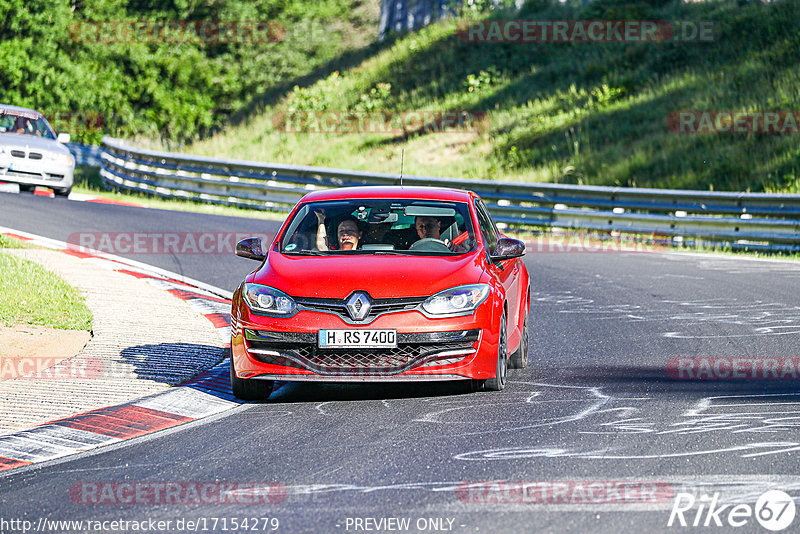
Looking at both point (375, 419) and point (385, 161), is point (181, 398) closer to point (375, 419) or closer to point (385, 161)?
point (375, 419)

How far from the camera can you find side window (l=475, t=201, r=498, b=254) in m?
9.02

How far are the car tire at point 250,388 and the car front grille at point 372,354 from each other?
0.37m

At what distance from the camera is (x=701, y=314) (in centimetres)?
1223

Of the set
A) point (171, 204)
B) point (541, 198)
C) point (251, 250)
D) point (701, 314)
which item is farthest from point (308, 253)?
point (171, 204)

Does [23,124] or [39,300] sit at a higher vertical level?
[23,124]

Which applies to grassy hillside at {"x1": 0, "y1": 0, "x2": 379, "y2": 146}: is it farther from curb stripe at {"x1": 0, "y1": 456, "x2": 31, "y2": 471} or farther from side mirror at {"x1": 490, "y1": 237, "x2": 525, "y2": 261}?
curb stripe at {"x1": 0, "y1": 456, "x2": 31, "y2": 471}

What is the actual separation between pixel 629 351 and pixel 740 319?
2386mm

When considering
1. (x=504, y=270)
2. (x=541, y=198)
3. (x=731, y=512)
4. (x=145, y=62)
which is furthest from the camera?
(x=145, y=62)

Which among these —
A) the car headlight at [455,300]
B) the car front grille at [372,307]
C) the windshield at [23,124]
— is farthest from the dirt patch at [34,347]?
the windshield at [23,124]

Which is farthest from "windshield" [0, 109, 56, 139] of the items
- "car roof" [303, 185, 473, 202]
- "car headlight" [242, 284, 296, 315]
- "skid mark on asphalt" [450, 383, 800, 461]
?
Result: "skid mark on asphalt" [450, 383, 800, 461]

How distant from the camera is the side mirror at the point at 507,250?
8602mm

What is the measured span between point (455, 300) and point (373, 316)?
591 mm

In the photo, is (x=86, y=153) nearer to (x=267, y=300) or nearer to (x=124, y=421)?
(x=267, y=300)

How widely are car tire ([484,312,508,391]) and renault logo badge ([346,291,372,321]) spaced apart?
3.31ft
